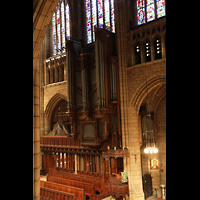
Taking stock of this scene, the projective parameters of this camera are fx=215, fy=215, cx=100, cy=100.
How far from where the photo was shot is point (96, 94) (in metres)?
11.7

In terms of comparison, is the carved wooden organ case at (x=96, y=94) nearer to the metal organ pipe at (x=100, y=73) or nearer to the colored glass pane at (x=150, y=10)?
the metal organ pipe at (x=100, y=73)

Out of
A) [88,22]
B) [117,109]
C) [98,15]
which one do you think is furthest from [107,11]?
[117,109]

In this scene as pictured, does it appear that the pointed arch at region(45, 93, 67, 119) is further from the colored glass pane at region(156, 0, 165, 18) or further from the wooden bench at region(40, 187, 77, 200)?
the colored glass pane at region(156, 0, 165, 18)

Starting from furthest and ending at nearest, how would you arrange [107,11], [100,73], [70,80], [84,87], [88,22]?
[88,22] → [107,11] → [70,80] → [84,87] → [100,73]

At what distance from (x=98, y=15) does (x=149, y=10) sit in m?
3.84

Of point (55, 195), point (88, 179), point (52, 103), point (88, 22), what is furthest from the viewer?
point (52, 103)

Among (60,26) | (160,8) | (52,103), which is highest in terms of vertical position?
(60,26)

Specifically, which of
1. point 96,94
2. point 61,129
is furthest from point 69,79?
point 61,129

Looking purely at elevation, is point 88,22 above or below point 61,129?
above

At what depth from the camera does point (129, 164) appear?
10.6 meters

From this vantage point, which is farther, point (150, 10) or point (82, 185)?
point (150, 10)

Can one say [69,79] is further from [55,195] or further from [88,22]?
[55,195]
